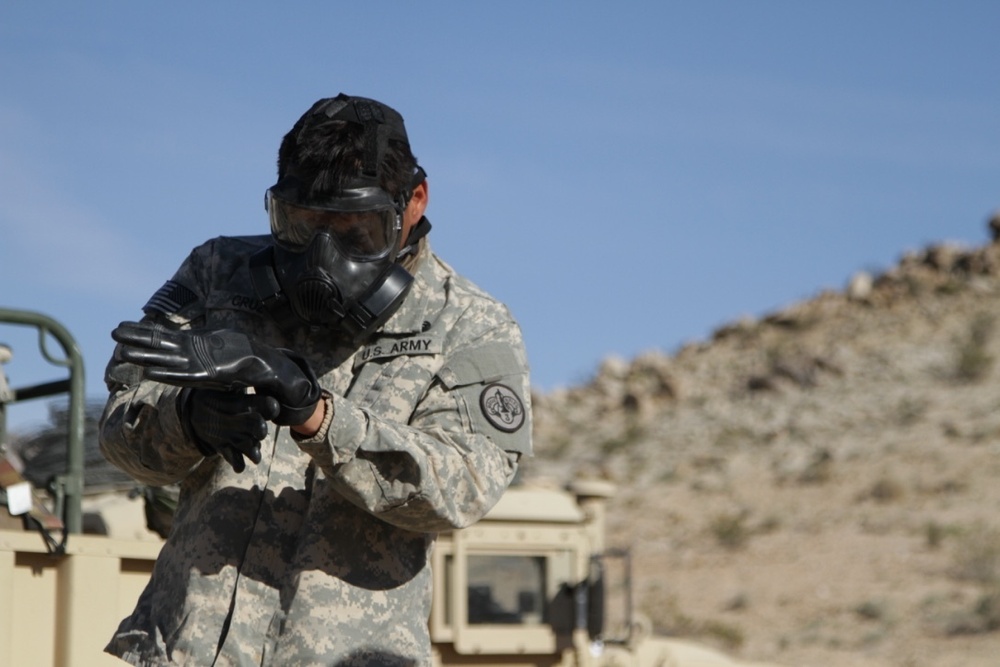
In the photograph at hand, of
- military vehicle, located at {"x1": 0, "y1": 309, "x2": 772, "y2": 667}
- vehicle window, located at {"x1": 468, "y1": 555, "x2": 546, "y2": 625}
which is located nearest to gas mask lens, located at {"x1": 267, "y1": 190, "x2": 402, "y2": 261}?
military vehicle, located at {"x1": 0, "y1": 309, "x2": 772, "y2": 667}

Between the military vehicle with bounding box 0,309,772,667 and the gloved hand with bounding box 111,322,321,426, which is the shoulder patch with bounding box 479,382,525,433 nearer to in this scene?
the gloved hand with bounding box 111,322,321,426

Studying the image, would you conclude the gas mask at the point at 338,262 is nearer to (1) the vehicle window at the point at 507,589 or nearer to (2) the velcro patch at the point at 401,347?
(2) the velcro patch at the point at 401,347

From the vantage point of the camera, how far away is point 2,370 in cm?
525

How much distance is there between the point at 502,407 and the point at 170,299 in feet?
2.09

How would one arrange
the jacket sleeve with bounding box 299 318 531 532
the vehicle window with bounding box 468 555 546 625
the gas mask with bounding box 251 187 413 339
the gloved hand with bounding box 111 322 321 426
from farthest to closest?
1. the vehicle window with bounding box 468 555 546 625
2. the gas mask with bounding box 251 187 413 339
3. the jacket sleeve with bounding box 299 318 531 532
4. the gloved hand with bounding box 111 322 321 426

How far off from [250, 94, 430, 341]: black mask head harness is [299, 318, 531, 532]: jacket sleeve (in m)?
0.17

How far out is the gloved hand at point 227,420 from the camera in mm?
2455

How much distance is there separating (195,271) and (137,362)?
2.01 ft

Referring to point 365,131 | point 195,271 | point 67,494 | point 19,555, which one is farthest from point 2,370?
point 365,131

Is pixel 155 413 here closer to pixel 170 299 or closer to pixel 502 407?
pixel 170 299

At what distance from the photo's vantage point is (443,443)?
271 cm

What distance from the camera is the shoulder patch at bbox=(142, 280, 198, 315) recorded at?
288 cm

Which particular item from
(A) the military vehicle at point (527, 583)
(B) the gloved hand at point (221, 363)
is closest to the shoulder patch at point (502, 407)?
(B) the gloved hand at point (221, 363)

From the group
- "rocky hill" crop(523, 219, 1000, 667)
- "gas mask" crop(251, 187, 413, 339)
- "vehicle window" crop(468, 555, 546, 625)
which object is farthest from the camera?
"rocky hill" crop(523, 219, 1000, 667)
